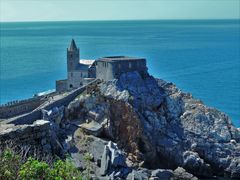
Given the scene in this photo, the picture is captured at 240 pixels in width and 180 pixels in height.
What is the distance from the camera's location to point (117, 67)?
53.3 meters

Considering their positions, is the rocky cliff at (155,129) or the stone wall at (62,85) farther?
the stone wall at (62,85)

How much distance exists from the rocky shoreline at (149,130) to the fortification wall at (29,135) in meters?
24.7

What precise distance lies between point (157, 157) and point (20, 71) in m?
75.9

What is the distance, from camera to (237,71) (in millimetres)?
111000

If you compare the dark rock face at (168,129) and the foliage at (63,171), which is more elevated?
the foliage at (63,171)

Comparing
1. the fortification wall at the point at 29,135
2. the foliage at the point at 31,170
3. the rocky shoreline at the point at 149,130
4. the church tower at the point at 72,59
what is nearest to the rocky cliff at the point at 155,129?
the rocky shoreline at the point at 149,130

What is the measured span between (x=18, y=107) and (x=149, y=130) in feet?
45.8

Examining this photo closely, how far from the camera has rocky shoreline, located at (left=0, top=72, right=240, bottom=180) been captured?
4709cm

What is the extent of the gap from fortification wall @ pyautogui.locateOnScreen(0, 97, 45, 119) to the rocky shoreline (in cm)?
351

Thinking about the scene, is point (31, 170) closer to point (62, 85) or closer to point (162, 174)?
point (162, 174)

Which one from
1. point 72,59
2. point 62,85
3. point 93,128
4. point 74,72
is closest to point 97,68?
point 74,72

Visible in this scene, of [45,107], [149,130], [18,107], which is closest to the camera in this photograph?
[45,107]

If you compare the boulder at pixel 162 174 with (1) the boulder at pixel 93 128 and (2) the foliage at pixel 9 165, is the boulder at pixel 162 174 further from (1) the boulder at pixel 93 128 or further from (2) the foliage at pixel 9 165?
(2) the foliage at pixel 9 165

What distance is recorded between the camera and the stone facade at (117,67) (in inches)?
2095
